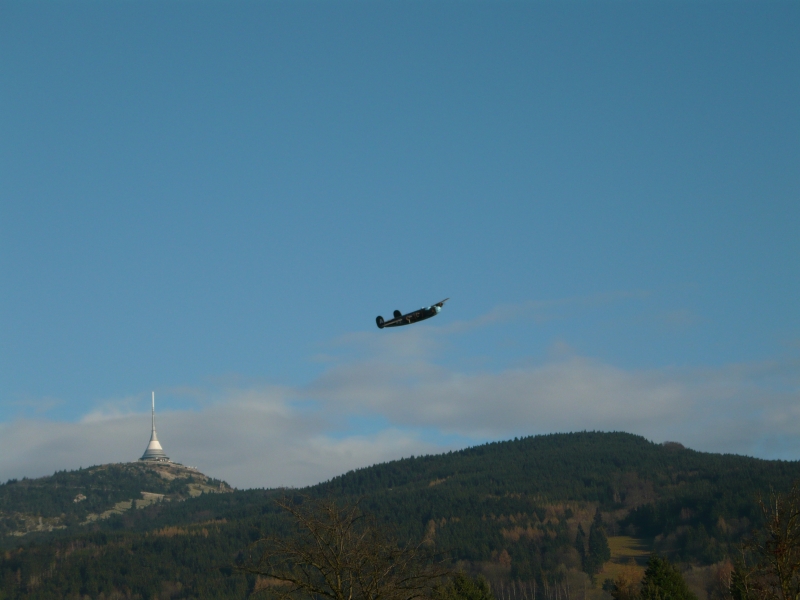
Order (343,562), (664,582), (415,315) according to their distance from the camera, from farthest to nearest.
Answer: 1. (664,582)
2. (415,315)
3. (343,562)

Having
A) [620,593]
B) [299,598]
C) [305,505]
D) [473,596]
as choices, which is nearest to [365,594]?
[299,598]

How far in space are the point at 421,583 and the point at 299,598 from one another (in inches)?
290

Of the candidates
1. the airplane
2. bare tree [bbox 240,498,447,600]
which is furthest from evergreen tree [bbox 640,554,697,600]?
bare tree [bbox 240,498,447,600]

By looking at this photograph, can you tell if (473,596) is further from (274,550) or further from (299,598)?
(274,550)

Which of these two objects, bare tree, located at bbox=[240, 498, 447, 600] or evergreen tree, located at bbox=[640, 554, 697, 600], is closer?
bare tree, located at bbox=[240, 498, 447, 600]

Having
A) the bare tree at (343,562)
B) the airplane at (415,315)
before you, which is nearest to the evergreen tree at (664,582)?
the airplane at (415,315)

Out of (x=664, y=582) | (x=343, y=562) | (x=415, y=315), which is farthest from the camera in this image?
(x=664, y=582)

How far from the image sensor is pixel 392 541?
48344 millimetres

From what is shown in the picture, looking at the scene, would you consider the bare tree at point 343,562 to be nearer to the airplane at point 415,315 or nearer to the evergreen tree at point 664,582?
the airplane at point 415,315

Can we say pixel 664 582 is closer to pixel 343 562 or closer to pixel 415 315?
pixel 415 315

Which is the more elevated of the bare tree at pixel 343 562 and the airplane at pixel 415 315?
the airplane at pixel 415 315

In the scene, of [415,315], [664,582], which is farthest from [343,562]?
[664,582]

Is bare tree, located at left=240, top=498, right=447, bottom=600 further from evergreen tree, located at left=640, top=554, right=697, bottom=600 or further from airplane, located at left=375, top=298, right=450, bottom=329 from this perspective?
evergreen tree, located at left=640, top=554, right=697, bottom=600

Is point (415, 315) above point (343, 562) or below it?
above
